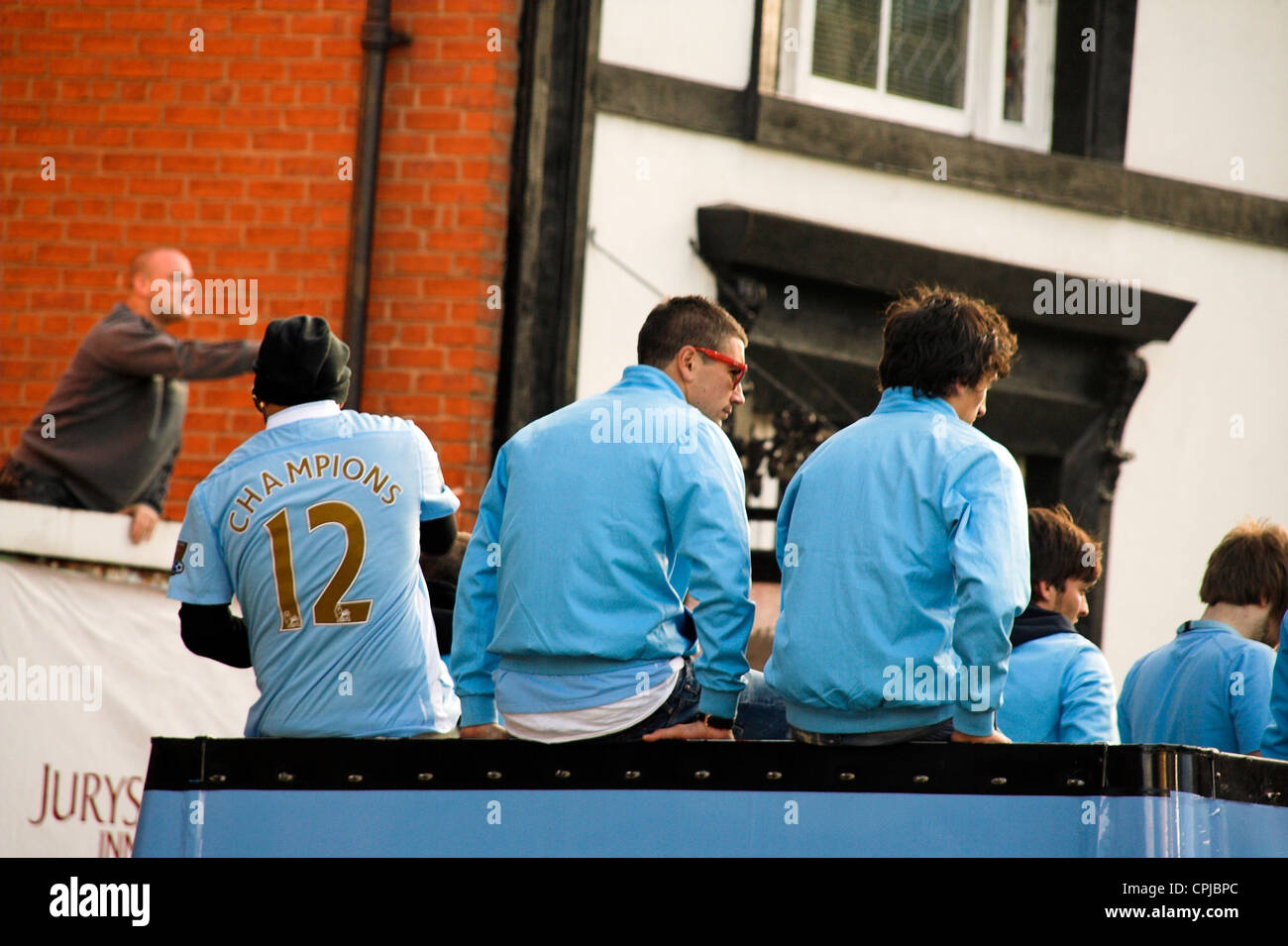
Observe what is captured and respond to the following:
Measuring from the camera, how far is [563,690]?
4.16 meters

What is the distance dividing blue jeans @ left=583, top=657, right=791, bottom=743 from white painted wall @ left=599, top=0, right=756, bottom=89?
439 cm

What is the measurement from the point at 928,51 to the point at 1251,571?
5.17 meters

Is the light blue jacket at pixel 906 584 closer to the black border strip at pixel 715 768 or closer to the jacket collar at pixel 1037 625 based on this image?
the black border strip at pixel 715 768

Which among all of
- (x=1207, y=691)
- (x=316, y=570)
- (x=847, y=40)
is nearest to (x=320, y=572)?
(x=316, y=570)

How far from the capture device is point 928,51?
991 cm

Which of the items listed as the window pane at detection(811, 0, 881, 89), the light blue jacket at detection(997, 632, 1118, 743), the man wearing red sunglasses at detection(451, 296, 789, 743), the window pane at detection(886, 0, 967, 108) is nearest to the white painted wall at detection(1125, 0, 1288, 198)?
the window pane at detection(886, 0, 967, 108)

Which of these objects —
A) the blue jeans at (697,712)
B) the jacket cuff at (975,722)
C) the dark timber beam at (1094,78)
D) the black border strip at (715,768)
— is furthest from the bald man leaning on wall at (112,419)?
the dark timber beam at (1094,78)

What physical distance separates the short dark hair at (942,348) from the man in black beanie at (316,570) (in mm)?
1243

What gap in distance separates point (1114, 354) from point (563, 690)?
686cm

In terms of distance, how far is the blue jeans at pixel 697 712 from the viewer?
415 cm

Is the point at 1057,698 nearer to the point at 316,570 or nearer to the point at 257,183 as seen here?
the point at 316,570

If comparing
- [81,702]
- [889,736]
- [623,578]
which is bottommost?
[81,702]

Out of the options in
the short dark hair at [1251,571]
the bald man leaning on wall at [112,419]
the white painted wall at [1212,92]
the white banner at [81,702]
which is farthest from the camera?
the white painted wall at [1212,92]
